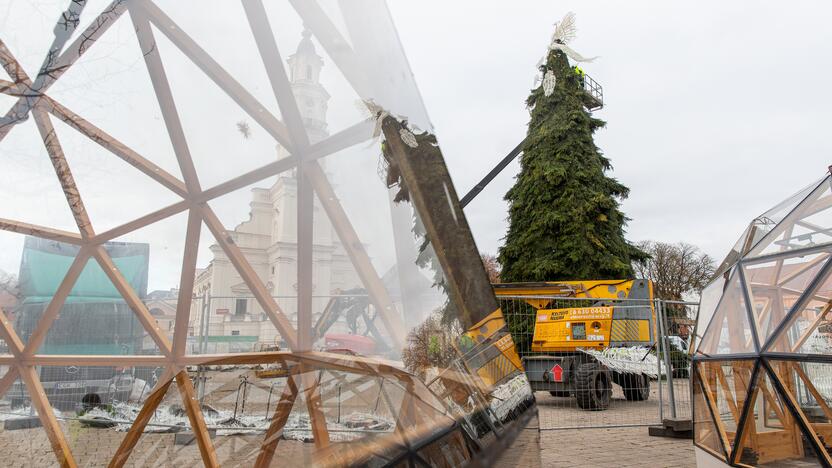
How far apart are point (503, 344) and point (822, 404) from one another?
2.78 meters

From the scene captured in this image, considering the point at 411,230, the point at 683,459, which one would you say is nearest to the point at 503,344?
the point at 411,230

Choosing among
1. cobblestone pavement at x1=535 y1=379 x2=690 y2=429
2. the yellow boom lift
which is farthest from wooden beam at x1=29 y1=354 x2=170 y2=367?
the yellow boom lift

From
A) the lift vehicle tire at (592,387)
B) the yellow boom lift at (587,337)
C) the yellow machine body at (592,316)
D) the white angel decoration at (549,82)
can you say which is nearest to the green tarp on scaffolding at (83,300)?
the white angel decoration at (549,82)

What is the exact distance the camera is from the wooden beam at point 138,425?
926 mm

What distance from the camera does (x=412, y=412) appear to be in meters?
1.12

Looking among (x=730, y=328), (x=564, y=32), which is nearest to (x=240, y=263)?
(x=564, y=32)

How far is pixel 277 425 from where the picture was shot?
0.98 metres

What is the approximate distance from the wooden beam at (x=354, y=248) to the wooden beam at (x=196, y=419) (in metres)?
0.36

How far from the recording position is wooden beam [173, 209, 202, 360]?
2.70 feet

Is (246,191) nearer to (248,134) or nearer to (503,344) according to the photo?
(248,134)

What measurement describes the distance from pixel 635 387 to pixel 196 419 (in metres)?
11.0

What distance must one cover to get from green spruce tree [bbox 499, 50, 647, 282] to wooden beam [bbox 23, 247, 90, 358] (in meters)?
21.9

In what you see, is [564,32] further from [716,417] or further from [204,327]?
[716,417]

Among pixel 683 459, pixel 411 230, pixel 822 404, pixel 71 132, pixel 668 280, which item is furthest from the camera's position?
pixel 668 280
